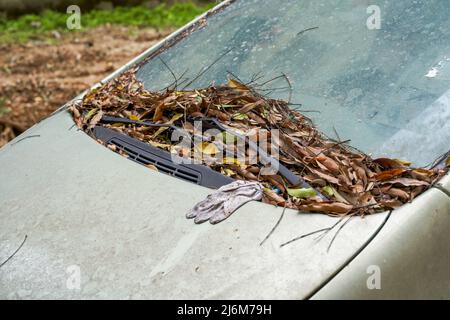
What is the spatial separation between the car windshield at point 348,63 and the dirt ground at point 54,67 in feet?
9.31

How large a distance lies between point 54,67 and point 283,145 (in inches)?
201

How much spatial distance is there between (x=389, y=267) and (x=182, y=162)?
885 millimetres

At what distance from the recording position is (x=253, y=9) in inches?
135

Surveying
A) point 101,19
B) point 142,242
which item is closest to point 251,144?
point 142,242

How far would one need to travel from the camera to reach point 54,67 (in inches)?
276

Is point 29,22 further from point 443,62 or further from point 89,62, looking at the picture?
point 443,62

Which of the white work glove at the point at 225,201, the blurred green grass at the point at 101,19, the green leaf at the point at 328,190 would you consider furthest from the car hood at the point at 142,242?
the blurred green grass at the point at 101,19

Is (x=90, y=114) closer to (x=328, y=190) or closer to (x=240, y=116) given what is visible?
(x=240, y=116)

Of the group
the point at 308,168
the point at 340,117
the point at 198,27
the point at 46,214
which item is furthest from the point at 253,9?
the point at 46,214

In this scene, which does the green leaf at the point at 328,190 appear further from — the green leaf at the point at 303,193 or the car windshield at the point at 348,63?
the car windshield at the point at 348,63

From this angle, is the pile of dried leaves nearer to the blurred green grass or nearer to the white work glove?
the white work glove

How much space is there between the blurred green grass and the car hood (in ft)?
19.9

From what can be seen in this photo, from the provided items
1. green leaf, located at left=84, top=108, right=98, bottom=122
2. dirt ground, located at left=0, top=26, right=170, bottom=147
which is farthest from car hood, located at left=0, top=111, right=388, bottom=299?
dirt ground, located at left=0, top=26, right=170, bottom=147

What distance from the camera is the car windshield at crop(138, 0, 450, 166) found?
2414 mm
